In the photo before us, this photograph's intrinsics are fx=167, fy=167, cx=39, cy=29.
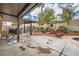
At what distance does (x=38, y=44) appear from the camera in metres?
A: 2.05

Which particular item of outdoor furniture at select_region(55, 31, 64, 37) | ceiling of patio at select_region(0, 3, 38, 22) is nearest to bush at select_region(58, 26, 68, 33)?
outdoor furniture at select_region(55, 31, 64, 37)

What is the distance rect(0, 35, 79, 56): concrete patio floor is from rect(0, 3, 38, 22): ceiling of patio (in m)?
0.27

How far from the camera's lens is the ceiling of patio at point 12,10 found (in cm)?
202

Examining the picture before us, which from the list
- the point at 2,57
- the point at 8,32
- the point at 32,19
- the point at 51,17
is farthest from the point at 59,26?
the point at 2,57

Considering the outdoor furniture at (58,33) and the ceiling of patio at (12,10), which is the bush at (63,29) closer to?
the outdoor furniture at (58,33)

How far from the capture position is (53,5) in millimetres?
2035

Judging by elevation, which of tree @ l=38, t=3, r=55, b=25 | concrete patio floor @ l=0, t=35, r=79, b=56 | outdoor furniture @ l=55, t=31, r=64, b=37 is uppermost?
tree @ l=38, t=3, r=55, b=25

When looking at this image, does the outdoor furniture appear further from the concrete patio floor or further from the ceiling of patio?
the ceiling of patio

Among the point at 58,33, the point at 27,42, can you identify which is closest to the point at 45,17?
the point at 58,33

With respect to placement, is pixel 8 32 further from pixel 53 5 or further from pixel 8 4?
pixel 53 5

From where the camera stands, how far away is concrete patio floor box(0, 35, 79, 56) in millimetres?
2033

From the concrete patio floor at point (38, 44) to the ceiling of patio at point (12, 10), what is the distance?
0.27 m

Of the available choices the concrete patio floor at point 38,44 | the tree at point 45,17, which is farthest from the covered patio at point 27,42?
the tree at point 45,17

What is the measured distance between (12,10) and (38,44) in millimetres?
A: 523
